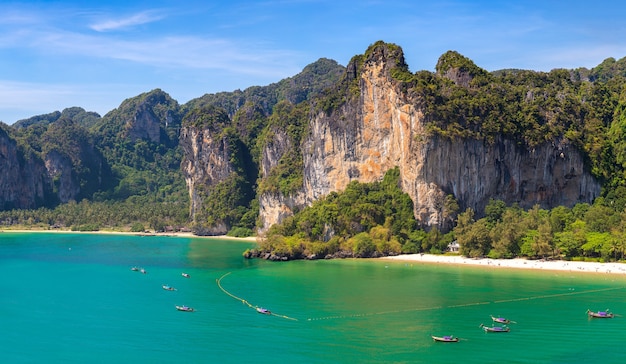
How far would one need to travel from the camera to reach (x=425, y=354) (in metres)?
35.9

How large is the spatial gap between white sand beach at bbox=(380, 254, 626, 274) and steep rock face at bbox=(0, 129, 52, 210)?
402 ft

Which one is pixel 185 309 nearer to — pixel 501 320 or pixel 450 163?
pixel 501 320

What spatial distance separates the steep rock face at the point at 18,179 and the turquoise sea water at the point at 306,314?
105433 mm

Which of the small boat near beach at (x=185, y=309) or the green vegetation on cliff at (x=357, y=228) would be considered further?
the green vegetation on cliff at (x=357, y=228)

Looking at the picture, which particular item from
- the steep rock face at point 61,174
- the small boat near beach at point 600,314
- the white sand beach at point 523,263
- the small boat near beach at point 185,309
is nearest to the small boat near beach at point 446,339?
the small boat near beach at point 600,314

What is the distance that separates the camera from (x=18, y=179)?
171m

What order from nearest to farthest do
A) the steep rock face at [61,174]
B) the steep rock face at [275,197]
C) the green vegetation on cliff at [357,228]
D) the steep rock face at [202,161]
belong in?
the green vegetation on cliff at [357,228], the steep rock face at [275,197], the steep rock face at [202,161], the steep rock face at [61,174]

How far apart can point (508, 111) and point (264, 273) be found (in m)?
41.0

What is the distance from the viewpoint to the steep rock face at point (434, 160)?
83.6 meters

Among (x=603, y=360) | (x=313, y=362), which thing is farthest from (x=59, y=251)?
(x=603, y=360)

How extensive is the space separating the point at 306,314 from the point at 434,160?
138 ft

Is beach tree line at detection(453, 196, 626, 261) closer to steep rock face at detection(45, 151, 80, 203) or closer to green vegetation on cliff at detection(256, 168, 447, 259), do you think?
green vegetation on cliff at detection(256, 168, 447, 259)

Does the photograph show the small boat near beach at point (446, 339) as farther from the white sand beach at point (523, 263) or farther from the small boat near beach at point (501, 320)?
the white sand beach at point (523, 263)

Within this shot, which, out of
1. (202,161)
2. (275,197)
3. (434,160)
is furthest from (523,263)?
(202,161)
